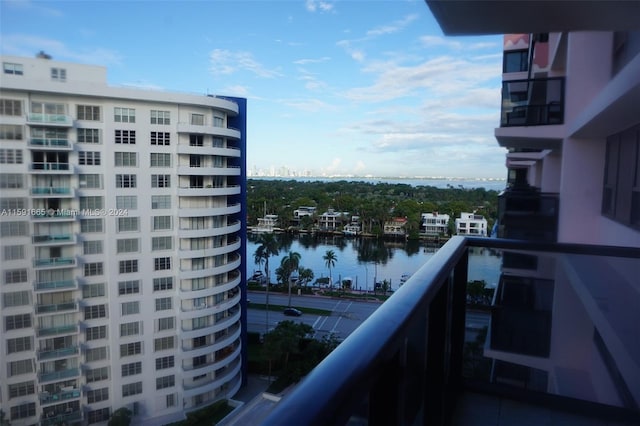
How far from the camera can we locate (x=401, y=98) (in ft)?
49.7

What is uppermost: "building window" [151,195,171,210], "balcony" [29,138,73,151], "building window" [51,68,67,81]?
"building window" [51,68,67,81]

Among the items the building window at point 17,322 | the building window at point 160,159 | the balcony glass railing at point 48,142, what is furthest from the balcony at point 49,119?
the building window at point 17,322

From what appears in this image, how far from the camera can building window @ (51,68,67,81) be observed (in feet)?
23.5

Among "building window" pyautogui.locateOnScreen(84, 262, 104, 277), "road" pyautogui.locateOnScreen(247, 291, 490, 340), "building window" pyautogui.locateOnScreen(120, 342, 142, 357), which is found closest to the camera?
"building window" pyautogui.locateOnScreen(84, 262, 104, 277)

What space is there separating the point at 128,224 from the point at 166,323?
9.04ft

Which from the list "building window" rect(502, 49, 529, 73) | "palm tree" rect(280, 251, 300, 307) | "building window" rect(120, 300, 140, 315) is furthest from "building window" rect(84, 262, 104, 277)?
"building window" rect(502, 49, 529, 73)

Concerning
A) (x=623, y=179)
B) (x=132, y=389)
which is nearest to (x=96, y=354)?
(x=132, y=389)

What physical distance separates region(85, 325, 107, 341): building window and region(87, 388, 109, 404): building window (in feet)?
3.74

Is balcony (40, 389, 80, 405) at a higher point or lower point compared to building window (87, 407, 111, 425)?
higher

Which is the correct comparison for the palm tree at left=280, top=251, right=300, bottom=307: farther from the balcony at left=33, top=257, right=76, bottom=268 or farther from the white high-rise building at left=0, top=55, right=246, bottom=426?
the balcony at left=33, top=257, right=76, bottom=268

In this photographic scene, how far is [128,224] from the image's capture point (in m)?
9.20

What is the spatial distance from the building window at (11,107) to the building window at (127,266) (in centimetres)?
365

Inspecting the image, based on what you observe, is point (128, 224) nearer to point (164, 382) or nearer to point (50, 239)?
point (50, 239)

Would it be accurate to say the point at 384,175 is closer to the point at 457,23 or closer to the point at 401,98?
the point at 401,98
